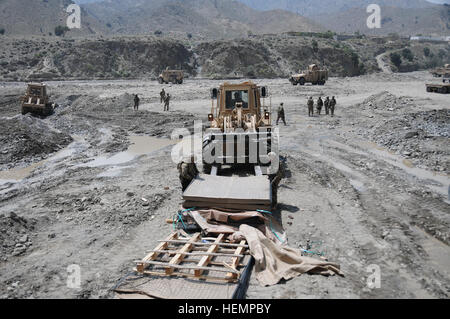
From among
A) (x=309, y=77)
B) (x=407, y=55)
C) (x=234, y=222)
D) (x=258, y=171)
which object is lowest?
(x=234, y=222)

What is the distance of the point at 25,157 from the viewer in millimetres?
14578

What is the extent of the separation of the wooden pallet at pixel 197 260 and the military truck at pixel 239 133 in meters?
3.71

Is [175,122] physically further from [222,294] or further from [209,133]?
[222,294]

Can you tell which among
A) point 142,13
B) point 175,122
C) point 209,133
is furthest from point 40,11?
point 209,133

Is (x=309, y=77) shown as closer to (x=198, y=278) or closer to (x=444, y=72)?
(x=444, y=72)

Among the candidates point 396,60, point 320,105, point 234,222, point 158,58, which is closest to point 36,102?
point 320,105

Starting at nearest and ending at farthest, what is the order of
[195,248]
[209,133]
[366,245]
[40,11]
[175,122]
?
[195,248], [366,245], [209,133], [175,122], [40,11]

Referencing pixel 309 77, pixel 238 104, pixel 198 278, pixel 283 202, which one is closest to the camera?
pixel 198 278

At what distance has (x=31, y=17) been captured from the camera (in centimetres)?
10406

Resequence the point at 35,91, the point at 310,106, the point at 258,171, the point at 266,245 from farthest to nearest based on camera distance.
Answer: the point at 35,91 < the point at 310,106 < the point at 258,171 < the point at 266,245

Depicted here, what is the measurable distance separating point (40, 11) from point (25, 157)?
115311 millimetres

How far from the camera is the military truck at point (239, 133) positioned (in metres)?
10.1

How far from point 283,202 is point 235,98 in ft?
14.0

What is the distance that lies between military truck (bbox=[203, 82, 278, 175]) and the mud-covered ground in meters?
1.22
